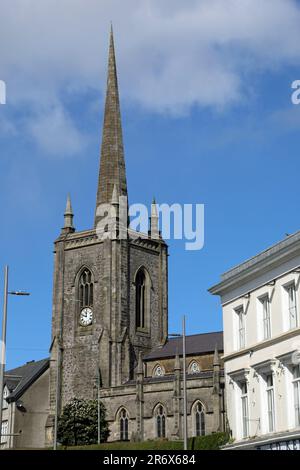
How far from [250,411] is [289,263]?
6.63 m

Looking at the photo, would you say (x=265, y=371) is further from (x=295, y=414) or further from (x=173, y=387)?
(x=173, y=387)

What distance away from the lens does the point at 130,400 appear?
3499 inches

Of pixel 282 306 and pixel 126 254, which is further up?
pixel 126 254

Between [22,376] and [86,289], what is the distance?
16.5 metres

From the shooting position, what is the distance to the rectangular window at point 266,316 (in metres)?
38.8

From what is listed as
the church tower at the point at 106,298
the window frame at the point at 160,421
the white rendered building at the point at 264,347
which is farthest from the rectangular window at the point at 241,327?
the church tower at the point at 106,298

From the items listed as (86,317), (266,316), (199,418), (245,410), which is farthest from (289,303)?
(86,317)

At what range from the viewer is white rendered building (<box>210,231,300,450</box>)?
120ft

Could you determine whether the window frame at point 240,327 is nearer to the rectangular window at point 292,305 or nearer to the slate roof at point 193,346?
the rectangular window at point 292,305

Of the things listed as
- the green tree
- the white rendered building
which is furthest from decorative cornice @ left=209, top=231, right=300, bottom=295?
the green tree

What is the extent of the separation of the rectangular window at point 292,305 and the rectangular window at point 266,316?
1.56 m

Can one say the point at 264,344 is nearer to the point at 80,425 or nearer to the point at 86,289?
the point at 80,425

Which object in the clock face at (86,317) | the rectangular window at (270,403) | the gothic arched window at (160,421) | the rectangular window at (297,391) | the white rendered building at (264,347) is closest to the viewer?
the rectangular window at (297,391)
